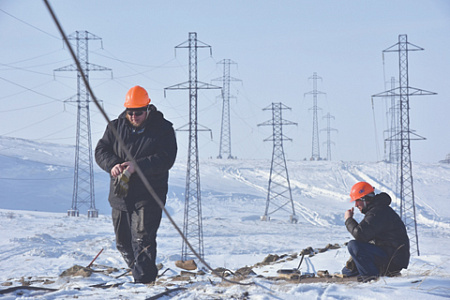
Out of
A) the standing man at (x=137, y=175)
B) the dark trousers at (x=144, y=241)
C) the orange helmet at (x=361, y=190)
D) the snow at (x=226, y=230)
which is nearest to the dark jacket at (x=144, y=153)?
the standing man at (x=137, y=175)

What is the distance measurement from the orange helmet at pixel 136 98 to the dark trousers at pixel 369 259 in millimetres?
2881

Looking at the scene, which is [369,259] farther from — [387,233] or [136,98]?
[136,98]

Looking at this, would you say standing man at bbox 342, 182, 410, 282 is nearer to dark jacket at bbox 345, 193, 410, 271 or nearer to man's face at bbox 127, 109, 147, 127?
dark jacket at bbox 345, 193, 410, 271

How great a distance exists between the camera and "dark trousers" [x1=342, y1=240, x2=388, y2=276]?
6922 mm

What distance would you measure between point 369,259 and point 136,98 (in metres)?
3.12

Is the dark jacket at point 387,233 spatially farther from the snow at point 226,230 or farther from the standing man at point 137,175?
the standing man at point 137,175

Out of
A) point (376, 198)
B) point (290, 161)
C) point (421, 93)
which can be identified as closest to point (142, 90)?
point (376, 198)

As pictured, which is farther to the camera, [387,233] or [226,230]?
[226,230]

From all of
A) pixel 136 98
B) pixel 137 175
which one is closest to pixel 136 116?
pixel 136 98

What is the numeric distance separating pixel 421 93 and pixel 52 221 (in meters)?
18.4

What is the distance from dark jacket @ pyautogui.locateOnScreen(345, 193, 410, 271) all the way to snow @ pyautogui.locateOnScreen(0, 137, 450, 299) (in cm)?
31

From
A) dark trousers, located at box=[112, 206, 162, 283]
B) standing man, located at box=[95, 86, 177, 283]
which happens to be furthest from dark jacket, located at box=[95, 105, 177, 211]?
Answer: dark trousers, located at box=[112, 206, 162, 283]

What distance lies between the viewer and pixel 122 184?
611 cm

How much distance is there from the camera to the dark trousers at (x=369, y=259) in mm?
6922
